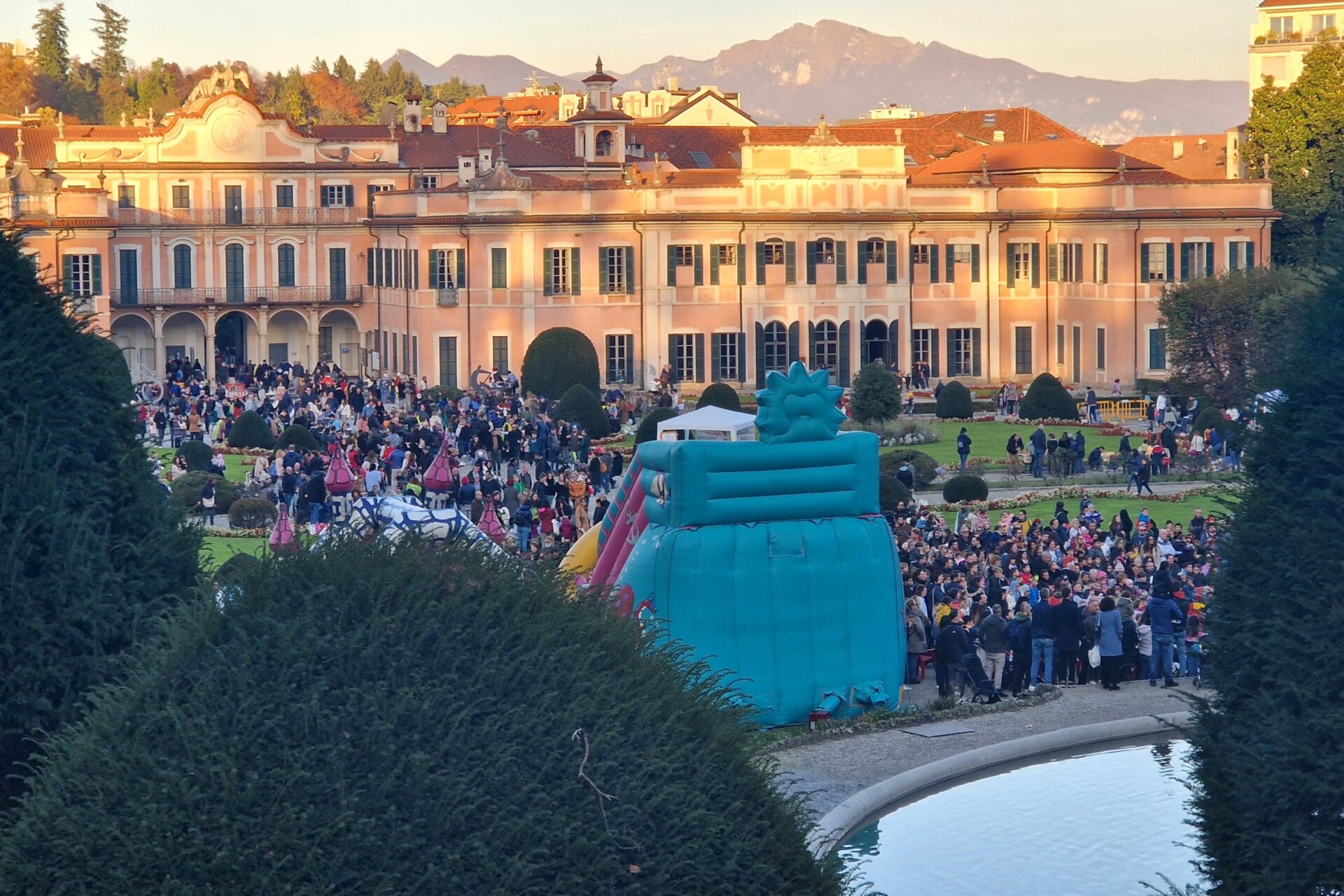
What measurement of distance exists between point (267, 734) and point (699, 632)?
10221 millimetres

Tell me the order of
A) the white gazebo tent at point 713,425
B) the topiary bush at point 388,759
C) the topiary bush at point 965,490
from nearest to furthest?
the topiary bush at point 388,759, the white gazebo tent at point 713,425, the topiary bush at point 965,490

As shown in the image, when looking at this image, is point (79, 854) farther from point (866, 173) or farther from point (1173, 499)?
point (866, 173)

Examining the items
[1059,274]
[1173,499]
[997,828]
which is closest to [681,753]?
[997,828]

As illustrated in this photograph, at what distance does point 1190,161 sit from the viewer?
83125 mm

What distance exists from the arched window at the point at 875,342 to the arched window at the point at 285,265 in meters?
16.8

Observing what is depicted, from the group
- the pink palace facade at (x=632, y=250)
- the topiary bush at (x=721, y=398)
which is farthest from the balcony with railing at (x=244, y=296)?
the topiary bush at (x=721, y=398)

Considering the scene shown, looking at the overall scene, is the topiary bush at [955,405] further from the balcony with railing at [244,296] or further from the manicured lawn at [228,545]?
the manicured lawn at [228,545]

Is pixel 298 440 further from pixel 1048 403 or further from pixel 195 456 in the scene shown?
pixel 1048 403

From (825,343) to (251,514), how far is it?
2894 cm

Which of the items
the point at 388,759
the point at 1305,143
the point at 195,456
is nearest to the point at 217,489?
the point at 195,456

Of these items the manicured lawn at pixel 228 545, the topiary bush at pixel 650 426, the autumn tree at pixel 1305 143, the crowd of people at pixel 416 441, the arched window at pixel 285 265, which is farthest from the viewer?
the arched window at pixel 285 265

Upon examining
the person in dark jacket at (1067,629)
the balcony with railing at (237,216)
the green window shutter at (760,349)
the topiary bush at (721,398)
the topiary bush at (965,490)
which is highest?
the balcony with railing at (237,216)

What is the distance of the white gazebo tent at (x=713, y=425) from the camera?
82.3 feet

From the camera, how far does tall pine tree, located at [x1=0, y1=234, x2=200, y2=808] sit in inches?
322
